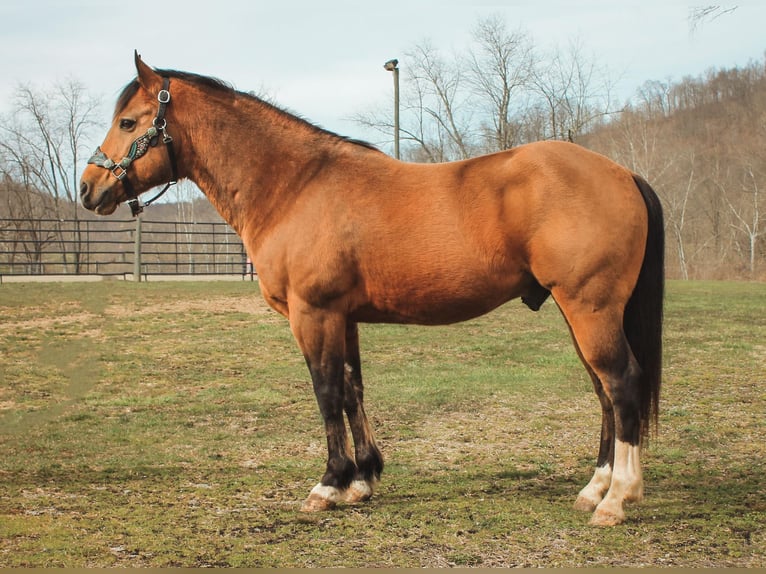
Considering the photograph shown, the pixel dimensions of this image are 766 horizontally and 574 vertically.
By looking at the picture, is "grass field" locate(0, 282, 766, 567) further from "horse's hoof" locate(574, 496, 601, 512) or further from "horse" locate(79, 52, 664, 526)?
"horse" locate(79, 52, 664, 526)

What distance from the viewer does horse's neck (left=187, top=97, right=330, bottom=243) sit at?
13.9ft

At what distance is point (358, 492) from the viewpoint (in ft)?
13.6

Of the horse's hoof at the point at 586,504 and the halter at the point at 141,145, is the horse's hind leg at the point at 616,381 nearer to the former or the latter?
the horse's hoof at the point at 586,504

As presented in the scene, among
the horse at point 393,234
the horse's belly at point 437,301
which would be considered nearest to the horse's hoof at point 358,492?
the horse at point 393,234

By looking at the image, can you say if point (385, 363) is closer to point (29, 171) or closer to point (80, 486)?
point (80, 486)

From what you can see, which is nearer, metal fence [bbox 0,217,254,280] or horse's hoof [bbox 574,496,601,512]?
horse's hoof [bbox 574,496,601,512]

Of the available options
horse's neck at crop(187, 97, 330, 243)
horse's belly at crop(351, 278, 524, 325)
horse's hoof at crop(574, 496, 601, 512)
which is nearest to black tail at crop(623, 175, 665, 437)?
horse's hoof at crop(574, 496, 601, 512)

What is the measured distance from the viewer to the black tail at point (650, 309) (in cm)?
393

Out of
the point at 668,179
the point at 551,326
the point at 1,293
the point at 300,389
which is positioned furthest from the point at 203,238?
the point at 300,389

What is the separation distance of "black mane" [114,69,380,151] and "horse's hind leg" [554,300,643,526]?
1703mm

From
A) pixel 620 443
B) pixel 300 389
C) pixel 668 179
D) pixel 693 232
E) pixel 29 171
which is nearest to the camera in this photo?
pixel 620 443

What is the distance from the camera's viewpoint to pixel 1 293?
15633 millimetres

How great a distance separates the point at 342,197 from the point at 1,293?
46.9ft

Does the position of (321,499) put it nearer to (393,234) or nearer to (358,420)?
(358,420)
